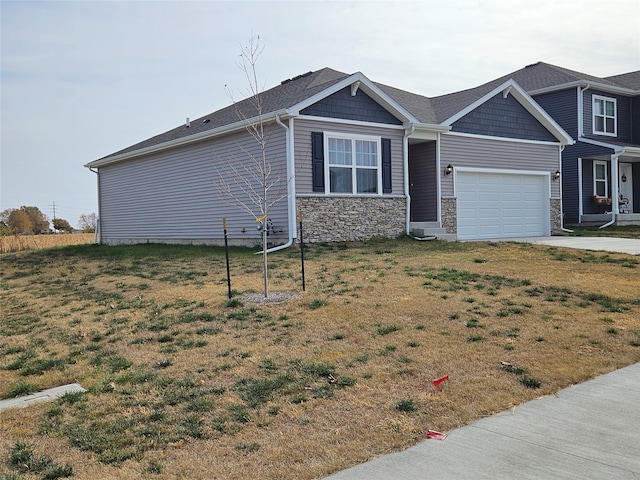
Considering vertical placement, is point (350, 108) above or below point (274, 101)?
below

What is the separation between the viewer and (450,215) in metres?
18.2

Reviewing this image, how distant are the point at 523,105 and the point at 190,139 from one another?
37.5 feet

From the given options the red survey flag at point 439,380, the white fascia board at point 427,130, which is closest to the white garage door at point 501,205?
the white fascia board at point 427,130

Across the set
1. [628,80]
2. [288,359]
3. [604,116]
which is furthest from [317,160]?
[628,80]

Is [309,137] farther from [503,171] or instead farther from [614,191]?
[614,191]

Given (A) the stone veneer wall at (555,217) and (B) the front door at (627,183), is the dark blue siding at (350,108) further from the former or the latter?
(B) the front door at (627,183)

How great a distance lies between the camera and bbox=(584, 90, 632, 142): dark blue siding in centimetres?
2395

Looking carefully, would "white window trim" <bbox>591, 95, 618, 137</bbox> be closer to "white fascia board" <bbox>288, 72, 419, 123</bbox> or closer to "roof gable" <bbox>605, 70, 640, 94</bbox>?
"roof gable" <bbox>605, 70, 640, 94</bbox>

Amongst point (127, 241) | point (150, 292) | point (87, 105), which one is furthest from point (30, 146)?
point (150, 292)

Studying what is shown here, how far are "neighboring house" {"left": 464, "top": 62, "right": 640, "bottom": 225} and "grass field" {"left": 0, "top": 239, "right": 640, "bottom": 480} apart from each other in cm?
1426

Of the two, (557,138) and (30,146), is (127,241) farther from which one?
(557,138)

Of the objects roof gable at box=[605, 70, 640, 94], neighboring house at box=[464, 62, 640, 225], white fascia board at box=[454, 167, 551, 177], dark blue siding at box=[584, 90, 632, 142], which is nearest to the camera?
white fascia board at box=[454, 167, 551, 177]

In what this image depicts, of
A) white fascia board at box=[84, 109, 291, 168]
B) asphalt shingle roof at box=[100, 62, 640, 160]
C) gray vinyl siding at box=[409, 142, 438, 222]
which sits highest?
asphalt shingle roof at box=[100, 62, 640, 160]

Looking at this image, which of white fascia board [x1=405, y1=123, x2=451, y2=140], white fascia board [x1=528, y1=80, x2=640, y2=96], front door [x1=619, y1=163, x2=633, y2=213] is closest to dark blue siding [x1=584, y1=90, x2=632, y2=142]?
white fascia board [x1=528, y1=80, x2=640, y2=96]
